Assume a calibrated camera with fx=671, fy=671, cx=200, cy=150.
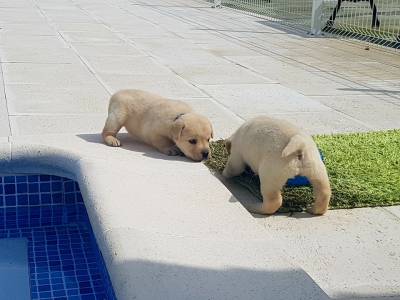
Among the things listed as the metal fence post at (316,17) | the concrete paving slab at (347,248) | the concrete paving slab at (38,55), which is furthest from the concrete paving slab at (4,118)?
the metal fence post at (316,17)

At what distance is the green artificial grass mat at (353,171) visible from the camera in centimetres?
437

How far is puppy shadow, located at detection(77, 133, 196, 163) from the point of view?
4812mm

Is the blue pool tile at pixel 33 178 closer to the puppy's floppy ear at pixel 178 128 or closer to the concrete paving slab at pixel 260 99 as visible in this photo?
the puppy's floppy ear at pixel 178 128

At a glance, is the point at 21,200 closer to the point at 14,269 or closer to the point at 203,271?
the point at 14,269

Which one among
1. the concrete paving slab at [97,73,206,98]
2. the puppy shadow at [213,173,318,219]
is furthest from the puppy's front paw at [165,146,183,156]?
the concrete paving slab at [97,73,206,98]

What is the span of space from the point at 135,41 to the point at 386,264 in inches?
335

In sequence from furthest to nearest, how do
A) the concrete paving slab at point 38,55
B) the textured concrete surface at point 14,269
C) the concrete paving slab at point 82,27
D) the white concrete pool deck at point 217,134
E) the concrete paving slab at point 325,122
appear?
the concrete paving slab at point 82,27 → the concrete paving slab at point 38,55 → the concrete paving slab at point 325,122 → the textured concrete surface at point 14,269 → the white concrete pool deck at point 217,134

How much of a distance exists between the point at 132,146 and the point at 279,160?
1506mm

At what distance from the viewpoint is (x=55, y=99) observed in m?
6.87

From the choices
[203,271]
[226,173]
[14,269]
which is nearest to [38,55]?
[226,173]

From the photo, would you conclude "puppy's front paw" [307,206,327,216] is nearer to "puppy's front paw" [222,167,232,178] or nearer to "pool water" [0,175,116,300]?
"puppy's front paw" [222,167,232,178]

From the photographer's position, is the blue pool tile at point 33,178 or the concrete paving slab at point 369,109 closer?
the blue pool tile at point 33,178

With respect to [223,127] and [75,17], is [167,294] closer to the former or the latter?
[223,127]

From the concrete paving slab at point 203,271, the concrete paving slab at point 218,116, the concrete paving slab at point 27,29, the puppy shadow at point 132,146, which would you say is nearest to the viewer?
the concrete paving slab at point 203,271
